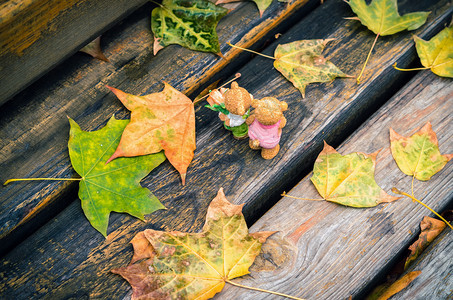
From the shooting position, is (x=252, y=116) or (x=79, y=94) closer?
(x=252, y=116)

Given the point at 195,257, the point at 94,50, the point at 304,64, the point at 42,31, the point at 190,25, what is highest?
the point at 42,31

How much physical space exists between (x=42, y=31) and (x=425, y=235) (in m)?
1.58

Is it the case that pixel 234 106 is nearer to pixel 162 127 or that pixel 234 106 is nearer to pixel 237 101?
pixel 237 101

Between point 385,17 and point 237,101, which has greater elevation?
point 237,101

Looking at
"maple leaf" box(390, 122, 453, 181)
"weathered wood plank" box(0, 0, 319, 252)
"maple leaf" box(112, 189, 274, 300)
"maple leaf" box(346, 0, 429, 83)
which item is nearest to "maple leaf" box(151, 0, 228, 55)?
"weathered wood plank" box(0, 0, 319, 252)

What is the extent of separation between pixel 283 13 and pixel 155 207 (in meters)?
1.07

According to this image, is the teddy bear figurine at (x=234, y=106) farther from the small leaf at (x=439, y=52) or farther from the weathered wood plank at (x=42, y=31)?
the small leaf at (x=439, y=52)

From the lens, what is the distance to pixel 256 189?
1.23 m

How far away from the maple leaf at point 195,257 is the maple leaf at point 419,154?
619 mm

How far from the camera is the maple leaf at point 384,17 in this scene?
147 cm

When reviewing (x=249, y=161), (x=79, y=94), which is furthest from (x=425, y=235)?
(x=79, y=94)

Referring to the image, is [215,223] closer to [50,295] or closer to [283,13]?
[50,295]

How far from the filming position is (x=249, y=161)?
127 cm

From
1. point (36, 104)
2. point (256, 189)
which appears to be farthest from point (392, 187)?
point (36, 104)
